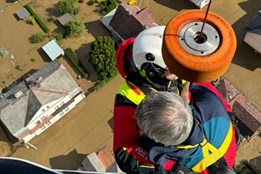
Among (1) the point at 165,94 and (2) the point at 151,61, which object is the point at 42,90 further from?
(1) the point at 165,94

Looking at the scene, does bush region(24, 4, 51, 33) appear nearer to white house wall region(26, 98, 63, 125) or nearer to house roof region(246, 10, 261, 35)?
white house wall region(26, 98, 63, 125)

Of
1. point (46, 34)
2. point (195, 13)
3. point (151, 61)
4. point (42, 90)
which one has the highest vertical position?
point (195, 13)

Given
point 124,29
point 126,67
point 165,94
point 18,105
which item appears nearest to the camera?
point 165,94

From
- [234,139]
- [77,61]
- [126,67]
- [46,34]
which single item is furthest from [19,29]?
[234,139]

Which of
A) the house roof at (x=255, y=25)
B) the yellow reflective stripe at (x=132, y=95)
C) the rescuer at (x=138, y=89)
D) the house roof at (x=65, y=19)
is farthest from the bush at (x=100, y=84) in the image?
the yellow reflective stripe at (x=132, y=95)

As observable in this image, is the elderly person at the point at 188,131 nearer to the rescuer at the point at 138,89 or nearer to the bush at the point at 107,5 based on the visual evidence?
the rescuer at the point at 138,89

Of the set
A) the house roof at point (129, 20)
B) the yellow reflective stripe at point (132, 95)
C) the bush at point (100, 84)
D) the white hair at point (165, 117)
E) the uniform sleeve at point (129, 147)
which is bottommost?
the bush at point (100, 84)
